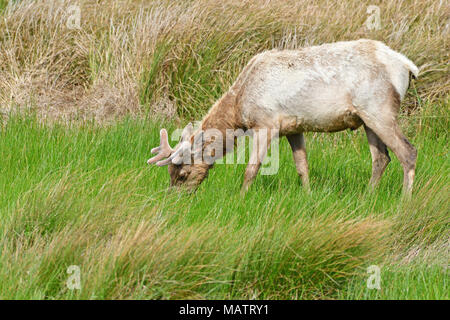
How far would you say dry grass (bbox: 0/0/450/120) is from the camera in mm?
9742

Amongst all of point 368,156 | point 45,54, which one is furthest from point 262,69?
point 45,54

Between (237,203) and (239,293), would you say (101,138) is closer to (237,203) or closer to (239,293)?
(237,203)

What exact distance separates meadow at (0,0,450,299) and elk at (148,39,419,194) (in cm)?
30

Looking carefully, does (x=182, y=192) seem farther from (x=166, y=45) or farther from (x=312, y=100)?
(x=166, y=45)

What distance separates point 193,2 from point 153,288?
6629 mm

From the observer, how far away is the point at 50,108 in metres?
9.80

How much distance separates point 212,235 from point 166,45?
5087 millimetres

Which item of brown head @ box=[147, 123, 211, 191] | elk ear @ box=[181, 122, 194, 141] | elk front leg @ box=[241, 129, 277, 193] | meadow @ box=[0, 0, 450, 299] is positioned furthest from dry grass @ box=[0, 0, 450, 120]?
elk front leg @ box=[241, 129, 277, 193]

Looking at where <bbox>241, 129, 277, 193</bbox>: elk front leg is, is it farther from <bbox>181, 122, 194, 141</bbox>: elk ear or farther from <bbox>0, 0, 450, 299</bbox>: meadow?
<bbox>181, 122, 194, 141</bbox>: elk ear

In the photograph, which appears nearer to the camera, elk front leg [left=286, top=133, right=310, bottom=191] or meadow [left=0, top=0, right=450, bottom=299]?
meadow [left=0, top=0, right=450, bottom=299]

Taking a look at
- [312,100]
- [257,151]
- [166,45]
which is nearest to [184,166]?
[257,151]

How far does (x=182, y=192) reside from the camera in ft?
22.1

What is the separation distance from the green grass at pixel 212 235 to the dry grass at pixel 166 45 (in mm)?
2361

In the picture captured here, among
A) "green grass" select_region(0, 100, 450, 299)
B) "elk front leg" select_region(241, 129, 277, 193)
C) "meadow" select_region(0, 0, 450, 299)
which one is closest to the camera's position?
"green grass" select_region(0, 100, 450, 299)
